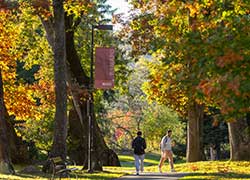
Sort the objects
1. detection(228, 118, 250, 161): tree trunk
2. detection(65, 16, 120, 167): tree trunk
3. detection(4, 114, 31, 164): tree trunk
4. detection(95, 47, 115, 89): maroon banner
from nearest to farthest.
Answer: detection(95, 47, 115, 89): maroon banner < detection(65, 16, 120, 167): tree trunk < detection(228, 118, 250, 161): tree trunk < detection(4, 114, 31, 164): tree trunk

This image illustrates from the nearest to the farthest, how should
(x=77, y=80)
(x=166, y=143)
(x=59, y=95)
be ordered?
(x=59, y=95) → (x=166, y=143) → (x=77, y=80)

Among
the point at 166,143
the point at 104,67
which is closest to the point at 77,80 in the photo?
the point at 166,143

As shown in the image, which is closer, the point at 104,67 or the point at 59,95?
the point at 104,67

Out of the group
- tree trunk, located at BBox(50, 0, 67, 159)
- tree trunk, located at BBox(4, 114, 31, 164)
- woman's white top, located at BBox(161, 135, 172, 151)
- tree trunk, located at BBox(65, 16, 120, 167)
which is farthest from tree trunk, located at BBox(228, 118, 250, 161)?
tree trunk, located at BBox(4, 114, 31, 164)

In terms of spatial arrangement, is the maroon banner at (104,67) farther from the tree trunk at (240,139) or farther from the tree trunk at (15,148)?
the tree trunk at (15,148)

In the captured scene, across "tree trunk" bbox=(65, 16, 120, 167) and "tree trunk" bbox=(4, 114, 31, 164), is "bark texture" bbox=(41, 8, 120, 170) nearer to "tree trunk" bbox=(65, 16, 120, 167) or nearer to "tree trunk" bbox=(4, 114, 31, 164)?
"tree trunk" bbox=(65, 16, 120, 167)

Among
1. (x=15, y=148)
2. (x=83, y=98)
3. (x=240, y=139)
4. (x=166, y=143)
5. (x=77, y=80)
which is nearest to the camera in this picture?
(x=166, y=143)

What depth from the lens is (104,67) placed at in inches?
853

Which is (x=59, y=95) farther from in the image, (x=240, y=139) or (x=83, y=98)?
(x=240, y=139)

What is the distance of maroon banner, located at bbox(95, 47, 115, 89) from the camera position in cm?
2170

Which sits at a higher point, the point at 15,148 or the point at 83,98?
the point at 83,98

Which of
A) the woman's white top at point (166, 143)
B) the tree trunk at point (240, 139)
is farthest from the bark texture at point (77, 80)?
the tree trunk at point (240, 139)

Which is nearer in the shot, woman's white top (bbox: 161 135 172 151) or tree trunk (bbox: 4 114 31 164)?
woman's white top (bbox: 161 135 172 151)

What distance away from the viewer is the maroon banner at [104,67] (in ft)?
71.2
